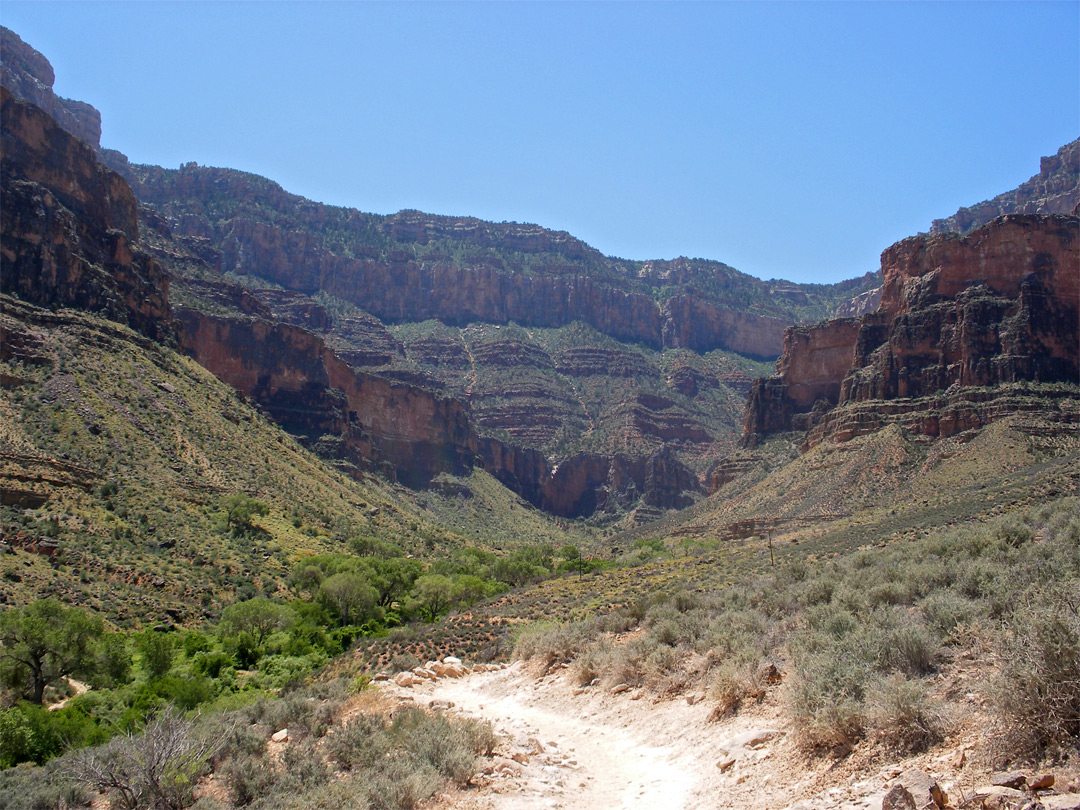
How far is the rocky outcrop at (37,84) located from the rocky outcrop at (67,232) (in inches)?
2918

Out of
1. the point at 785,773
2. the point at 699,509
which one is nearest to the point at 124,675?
the point at 785,773

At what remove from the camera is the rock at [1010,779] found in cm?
651

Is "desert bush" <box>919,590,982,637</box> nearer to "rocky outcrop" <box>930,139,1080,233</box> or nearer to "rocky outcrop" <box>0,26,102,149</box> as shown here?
"rocky outcrop" <box>930,139,1080,233</box>

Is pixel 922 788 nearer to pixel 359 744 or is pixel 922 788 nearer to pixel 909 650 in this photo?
pixel 909 650

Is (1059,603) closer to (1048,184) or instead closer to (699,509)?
(699,509)

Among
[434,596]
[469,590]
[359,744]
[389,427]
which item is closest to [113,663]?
[434,596]

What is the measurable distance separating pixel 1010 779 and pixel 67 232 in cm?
7789

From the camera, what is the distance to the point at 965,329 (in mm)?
76500

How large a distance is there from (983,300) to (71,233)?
82719 millimetres

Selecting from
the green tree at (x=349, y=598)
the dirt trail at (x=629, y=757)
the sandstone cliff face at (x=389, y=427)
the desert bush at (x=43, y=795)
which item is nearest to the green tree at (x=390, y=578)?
the green tree at (x=349, y=598)

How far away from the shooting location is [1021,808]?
6039mm

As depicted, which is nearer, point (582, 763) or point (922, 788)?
point (922, 788)

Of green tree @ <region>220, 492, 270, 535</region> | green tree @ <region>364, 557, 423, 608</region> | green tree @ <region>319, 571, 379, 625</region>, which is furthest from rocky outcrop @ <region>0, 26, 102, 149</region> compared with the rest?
green tree @ <region>319, 571, 379, 625</region>

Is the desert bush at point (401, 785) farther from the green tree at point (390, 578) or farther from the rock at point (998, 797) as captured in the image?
the green tree at point (390, 578)
